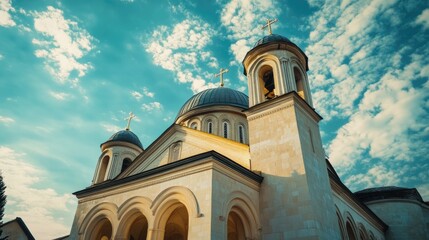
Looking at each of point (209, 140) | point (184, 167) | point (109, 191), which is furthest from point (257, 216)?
point (109, 191)

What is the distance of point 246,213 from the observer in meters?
10.3

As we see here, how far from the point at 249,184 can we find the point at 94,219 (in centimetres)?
641

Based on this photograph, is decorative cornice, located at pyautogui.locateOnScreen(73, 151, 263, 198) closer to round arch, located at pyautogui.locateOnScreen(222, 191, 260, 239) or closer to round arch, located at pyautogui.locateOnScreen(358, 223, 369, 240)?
round arch, located at pyautogui.locateOnScreen(222, 191, 260, 239)

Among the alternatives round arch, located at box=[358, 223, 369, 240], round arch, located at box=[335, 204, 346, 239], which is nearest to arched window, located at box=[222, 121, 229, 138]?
round arch, located at box=[335, 204, 346, 239]

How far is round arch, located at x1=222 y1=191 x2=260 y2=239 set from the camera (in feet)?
33.1

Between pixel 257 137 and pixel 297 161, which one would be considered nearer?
pixel 297 161

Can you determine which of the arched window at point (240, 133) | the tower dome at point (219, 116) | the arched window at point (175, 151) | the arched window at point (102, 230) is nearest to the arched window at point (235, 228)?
the arched window at point (175, 151)

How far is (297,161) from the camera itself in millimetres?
10797

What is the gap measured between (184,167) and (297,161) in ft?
13.2

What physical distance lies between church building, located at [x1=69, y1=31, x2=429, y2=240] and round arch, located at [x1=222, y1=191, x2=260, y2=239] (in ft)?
0.11

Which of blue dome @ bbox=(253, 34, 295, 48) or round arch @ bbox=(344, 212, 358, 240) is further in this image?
round arch @ bbox=(344, 212, 358, 240)

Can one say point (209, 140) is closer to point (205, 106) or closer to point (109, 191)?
point (109, 191)

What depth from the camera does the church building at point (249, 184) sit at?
9.66m

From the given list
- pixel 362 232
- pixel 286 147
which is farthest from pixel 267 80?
pixel 362 232
